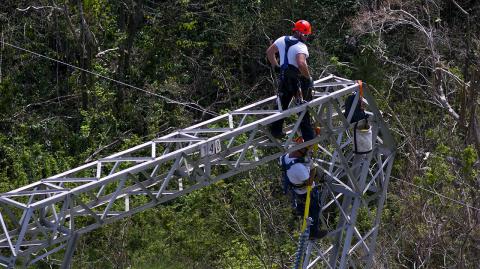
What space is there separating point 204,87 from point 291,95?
46.6 feet

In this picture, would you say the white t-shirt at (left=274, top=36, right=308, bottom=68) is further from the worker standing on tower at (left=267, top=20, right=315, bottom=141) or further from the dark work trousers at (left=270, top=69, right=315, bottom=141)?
the dark work trousers at (left=270, top=69, right=315, bottom=141)

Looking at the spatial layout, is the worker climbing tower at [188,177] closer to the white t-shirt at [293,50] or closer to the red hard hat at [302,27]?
the white t-shirt at [293,50]

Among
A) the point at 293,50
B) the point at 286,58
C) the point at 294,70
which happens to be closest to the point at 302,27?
the point at 293,50

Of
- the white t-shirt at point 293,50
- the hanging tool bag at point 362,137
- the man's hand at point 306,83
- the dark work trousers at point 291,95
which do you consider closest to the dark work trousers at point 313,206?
the dark work trousers at point 291,95

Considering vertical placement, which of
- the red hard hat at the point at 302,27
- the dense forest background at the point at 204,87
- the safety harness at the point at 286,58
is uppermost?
the red hard hat at the point at 302,27

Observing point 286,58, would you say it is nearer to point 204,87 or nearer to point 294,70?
point 294,70

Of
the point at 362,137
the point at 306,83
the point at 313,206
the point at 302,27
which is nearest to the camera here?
the point at 302,27

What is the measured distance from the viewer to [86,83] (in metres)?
27.1

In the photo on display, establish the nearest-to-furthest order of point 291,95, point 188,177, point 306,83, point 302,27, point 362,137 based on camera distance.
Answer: point 302,27 → point 188,177 → point 306,83 → point 291,95 → point 362,137

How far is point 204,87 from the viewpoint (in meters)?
28.5

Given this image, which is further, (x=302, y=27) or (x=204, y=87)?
(x=204, y=87)

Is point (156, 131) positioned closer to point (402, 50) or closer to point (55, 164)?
point (55, 164)

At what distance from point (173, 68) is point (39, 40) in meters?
3.42

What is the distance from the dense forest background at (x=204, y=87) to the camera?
23.4 m
